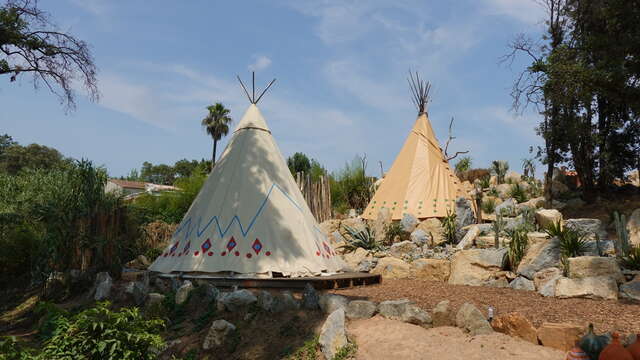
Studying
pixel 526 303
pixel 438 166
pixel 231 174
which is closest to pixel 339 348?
pixel 526 303

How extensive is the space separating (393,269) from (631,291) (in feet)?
12.2

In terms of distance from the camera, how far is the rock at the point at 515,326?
457 centimetres

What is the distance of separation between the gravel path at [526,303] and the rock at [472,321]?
36cm

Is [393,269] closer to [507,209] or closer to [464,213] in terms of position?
[464,213]

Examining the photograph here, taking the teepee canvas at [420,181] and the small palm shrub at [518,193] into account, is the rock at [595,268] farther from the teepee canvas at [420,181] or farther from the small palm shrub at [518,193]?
the small palm shrub at [518,193]

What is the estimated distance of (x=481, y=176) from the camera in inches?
846

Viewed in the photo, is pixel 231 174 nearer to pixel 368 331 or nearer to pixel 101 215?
pixel 101 215

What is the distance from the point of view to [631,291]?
600 centimetres

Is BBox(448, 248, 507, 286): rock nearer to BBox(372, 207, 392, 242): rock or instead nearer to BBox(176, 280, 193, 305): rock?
BBox(372, 207, 392, 242): rock

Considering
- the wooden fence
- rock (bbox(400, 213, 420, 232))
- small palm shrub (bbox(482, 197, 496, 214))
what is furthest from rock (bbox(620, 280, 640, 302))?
the wooden fence

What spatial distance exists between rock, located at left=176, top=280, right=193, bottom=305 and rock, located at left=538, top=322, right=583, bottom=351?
167 inches

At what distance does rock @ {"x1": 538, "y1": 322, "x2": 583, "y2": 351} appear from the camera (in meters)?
4.34

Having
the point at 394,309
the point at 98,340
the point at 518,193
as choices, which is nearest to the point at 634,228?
the point at 518,193

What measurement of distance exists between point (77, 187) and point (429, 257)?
21.6ft
